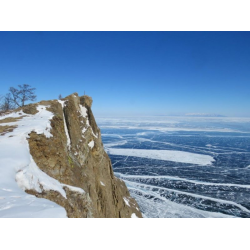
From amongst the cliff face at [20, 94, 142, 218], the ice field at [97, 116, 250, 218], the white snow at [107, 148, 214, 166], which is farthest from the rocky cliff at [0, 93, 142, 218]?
the white snow at [107, 148, 214, 166]

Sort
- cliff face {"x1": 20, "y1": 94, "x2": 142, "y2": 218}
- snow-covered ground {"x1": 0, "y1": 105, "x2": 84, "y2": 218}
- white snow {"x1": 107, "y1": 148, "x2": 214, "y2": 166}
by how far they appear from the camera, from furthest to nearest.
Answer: white snow {"x1": 107, "y1": 148, "x2": 214, "y2": 166} → cliff face {"x1": 20, "y1": 94, "x2": 142, "y2": 218} → snow-covered ground {"x1": 0, "y1": 105, "x2": 84, "y2": 218}

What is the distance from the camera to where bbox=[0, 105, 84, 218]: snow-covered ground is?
151 inches

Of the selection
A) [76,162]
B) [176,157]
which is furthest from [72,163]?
[176,157]

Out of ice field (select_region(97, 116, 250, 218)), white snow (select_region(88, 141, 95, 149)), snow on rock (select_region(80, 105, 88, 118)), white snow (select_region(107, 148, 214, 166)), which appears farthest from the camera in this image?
white snow (select_region(107, 148, 214, 166))

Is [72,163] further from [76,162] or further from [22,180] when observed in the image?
[22,180]

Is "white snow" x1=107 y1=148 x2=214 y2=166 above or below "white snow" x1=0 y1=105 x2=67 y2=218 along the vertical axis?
below

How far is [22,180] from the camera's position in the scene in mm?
6164

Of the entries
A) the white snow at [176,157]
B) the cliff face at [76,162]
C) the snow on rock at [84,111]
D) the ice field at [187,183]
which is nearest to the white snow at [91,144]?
the cliff face at [76,162]

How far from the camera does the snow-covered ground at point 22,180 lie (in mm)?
3848

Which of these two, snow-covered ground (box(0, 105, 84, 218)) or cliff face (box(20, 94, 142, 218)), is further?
cliff face (box(20, 94, 142, 218))

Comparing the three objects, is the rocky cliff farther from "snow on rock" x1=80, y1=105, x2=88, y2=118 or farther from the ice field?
the ice field

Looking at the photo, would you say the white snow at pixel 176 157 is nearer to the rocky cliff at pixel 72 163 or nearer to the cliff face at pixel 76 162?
the cliff face at pixel 76 162
